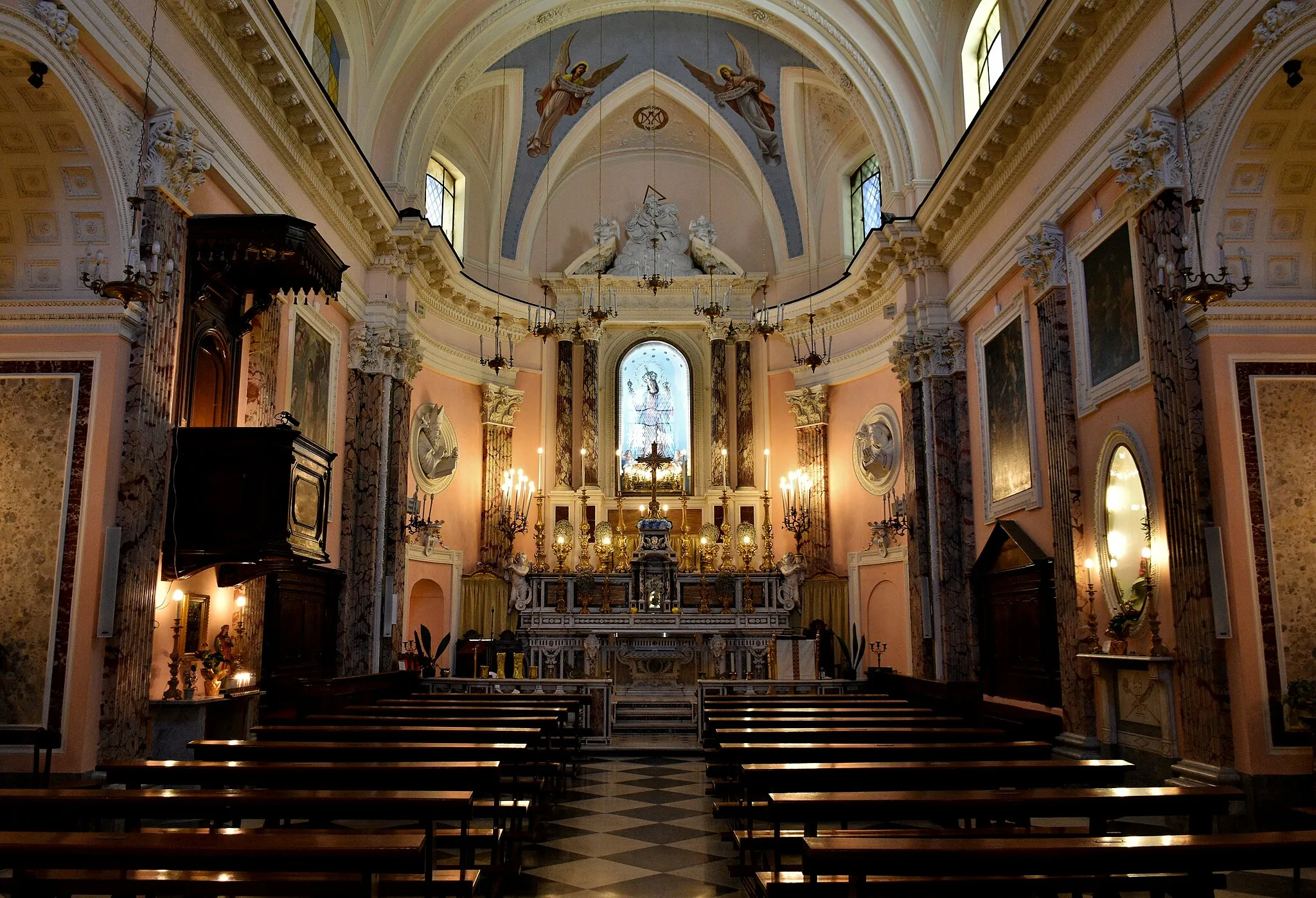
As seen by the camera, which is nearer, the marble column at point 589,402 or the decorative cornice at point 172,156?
the decorative cornice at point 172,156

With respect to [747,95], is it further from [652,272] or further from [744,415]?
[744,415]

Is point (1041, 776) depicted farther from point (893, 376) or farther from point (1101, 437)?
point (893, 376)

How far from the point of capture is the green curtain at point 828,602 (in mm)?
20609

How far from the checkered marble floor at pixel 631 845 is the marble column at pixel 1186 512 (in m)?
4.28

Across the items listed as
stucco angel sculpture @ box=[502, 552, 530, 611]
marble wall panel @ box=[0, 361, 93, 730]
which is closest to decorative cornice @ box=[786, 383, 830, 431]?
stucco angel sculpture @ box=[502, 552, 530, 611]

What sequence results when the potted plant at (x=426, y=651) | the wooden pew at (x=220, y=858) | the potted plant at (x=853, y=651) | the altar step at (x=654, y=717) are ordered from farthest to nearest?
1. the potted plant at (x=853, y=651)
2. the potted plant at (x=426, y=651)
3. the altar step at (x=654, y=717)
4. the wooden pew at (x=220, y=858)

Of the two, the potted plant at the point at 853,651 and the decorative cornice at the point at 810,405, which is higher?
the decorative cornice at the point at 810,405

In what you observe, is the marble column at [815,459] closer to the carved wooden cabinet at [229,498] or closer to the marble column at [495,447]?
the marble column at [495,447]

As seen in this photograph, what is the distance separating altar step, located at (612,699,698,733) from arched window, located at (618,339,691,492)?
7.20 meters

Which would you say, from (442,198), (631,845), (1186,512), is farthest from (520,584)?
(1186,512)

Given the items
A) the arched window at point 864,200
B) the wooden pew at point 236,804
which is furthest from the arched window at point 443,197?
the wooden pew at point 236,804

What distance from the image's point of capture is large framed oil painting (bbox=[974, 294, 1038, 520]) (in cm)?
1355

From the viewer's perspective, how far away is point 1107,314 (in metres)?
11.2

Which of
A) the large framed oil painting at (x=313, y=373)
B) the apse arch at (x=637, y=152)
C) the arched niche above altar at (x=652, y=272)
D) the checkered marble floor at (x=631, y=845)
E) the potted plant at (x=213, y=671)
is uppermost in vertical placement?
the apse arch at (x=637, y=152)
